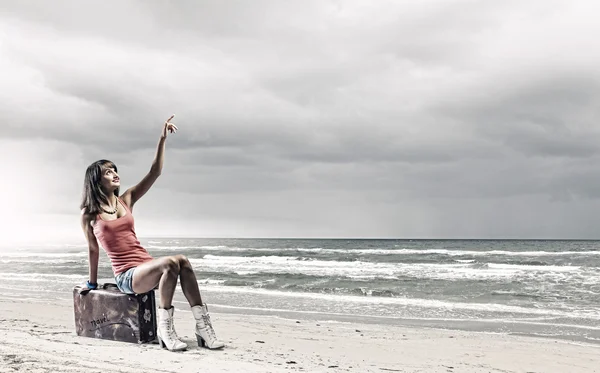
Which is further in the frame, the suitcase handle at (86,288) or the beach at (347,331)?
the suitcase handle at (86,288)

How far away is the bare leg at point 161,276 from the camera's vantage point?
4.02 m

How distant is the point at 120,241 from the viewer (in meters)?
4.25

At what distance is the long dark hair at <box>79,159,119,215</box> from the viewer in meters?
4.18

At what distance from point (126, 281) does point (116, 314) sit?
45 centimetres

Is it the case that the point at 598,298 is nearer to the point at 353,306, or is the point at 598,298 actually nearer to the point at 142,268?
the point at 353,306

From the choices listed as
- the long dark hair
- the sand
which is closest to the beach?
the sand

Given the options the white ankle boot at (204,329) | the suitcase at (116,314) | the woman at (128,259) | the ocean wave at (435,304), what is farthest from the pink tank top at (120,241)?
the ocean wave at (435,304)

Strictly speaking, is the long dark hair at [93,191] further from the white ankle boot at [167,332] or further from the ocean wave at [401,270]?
the ocean wave at [401,270]

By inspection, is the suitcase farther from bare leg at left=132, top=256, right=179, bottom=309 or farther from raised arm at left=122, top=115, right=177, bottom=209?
raised arm at left=122, top=115, right=177, bottom=209

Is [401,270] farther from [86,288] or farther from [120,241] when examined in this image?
[120,241]

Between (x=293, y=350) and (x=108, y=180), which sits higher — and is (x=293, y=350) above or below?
below

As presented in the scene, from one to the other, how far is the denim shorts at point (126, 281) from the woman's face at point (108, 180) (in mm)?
734

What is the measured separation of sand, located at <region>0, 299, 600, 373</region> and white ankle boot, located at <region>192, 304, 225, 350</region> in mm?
79

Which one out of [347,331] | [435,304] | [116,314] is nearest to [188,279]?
[116,314]
